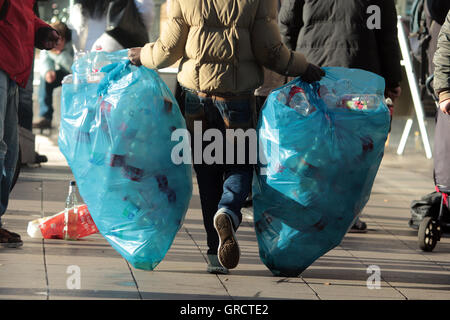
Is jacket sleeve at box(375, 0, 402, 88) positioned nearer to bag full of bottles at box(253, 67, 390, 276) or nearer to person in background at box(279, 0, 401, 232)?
person in background at box(279, 0, 401, 232)

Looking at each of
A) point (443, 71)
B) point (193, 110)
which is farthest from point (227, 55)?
point (443, 71)

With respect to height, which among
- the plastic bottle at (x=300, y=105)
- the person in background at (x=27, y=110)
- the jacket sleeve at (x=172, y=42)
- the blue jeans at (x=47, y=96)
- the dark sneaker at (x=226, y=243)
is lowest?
the blue jeans at (x=47, y=96)

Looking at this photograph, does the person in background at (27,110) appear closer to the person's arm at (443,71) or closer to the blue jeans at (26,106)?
the blue jeans at (26,106)

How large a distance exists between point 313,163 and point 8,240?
2.00 meters

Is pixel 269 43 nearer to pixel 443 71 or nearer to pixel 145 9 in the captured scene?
pixel 443 71

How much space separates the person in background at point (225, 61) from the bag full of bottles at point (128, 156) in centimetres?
15

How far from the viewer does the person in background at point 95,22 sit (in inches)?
282

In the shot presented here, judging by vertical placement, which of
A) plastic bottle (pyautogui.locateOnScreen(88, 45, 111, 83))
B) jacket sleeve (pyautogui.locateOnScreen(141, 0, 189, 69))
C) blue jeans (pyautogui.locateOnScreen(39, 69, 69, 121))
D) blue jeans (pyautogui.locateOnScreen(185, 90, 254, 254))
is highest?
jacket sleeve (pyautogui.locateOnScreen(141, 0, 189, 69))

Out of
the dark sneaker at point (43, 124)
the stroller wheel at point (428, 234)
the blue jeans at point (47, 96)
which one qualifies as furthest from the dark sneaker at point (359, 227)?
the blue jeans at point (47, 96)

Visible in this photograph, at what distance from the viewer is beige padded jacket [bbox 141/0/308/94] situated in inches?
191

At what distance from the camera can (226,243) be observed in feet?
15.3

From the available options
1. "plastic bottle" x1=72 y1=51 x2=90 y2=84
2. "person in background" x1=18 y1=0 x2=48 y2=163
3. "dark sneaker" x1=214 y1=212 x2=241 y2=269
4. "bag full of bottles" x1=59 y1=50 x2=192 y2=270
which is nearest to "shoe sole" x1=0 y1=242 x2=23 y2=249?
"bag full of bottles" x1=59 y1=50 x2=192 y2=270

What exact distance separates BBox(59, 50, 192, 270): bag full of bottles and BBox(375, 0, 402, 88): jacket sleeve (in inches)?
79.2

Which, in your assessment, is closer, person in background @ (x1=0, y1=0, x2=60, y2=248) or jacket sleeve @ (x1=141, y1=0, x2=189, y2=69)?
jacket sleeve @ (x1=141, y1=0, x2=189, y2=69)
